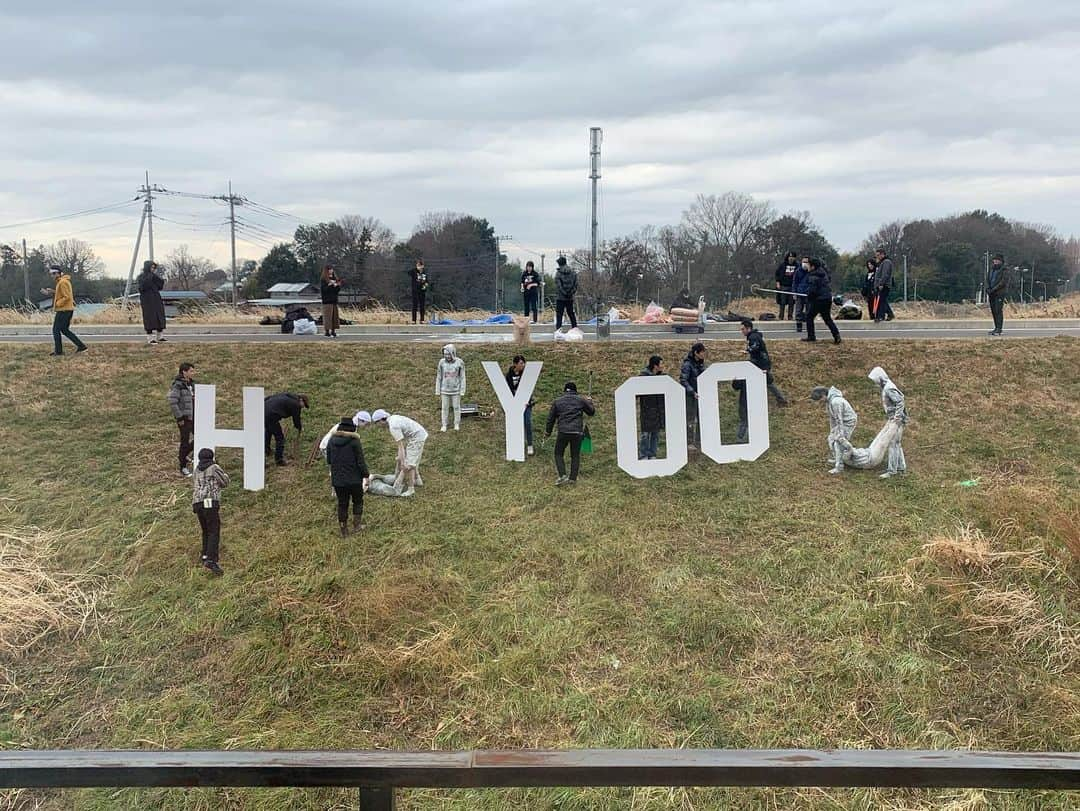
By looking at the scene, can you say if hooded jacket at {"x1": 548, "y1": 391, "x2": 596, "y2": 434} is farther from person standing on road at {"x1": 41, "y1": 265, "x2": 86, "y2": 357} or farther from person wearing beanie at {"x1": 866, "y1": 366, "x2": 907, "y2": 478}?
person standing on road at {"x1": 41, "y1": 265, "x2": 86, "y2": 357}

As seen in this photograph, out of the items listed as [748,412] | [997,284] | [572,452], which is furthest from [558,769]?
[997,284]

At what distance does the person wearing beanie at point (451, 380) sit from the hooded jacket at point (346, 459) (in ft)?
11.3

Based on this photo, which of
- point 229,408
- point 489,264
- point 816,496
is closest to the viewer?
point 816,496

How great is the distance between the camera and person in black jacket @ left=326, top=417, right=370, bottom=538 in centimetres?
952

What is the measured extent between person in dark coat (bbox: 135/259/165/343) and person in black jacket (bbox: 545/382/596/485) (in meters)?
9.66

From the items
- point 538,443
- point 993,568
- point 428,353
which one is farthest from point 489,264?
point 993,568

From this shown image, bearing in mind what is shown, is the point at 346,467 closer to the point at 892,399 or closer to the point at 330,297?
the point at 892,399

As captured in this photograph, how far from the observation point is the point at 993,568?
8.43 m

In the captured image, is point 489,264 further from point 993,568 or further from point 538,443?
point 993,568

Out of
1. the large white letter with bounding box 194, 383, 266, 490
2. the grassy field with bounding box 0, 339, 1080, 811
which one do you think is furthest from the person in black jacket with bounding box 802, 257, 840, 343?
the large white letter with bounding box 194, 383, 266, 490

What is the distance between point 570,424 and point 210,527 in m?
5.05

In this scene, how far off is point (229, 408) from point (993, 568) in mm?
12504

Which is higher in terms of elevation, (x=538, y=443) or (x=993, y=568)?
(x=538, y=443)

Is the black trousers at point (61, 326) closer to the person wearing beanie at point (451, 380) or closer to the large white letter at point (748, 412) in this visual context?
the person wearing beanie at point (451, 380)
